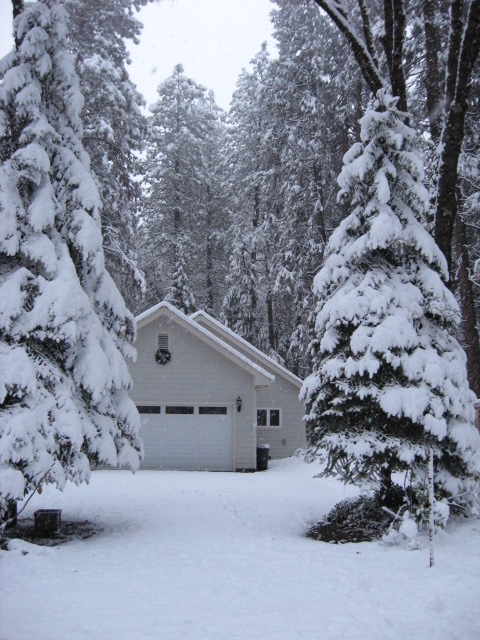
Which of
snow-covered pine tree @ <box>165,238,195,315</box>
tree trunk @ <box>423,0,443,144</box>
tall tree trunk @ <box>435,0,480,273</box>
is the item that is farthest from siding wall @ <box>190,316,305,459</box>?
tall tree trunk @ <box>435,0,480,273</box>

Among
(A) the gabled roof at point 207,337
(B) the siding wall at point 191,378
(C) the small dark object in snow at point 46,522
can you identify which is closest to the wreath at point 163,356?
(B) the siding wall at point 191,378

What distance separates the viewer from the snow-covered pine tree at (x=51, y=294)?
25.1 ft

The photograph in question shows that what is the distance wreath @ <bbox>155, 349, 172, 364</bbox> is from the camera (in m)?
19.0

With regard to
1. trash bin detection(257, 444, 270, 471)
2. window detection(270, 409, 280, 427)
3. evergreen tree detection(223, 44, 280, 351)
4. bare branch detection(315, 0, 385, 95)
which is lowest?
trash bin detection(257, 444, 270, 471)

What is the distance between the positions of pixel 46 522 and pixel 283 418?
16350 mm

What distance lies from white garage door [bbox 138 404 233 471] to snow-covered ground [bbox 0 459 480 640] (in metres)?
8.21

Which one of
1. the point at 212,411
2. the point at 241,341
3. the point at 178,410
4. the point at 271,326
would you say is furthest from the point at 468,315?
the point at 271,326

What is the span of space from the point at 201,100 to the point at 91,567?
31647 millimetres

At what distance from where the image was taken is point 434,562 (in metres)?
6.60

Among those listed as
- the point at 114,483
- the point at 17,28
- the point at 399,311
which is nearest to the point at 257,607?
the point at 399,311

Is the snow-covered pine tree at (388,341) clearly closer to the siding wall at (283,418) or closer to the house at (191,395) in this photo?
the house at (191,395)

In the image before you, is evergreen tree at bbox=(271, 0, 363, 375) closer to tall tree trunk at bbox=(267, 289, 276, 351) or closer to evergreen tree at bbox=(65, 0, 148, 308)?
tall tree trunk at bbox=(267, 289, 276, 351)

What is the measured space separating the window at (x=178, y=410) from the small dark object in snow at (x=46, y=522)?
10293 millimetres

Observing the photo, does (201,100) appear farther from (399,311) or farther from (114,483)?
(399,311)
